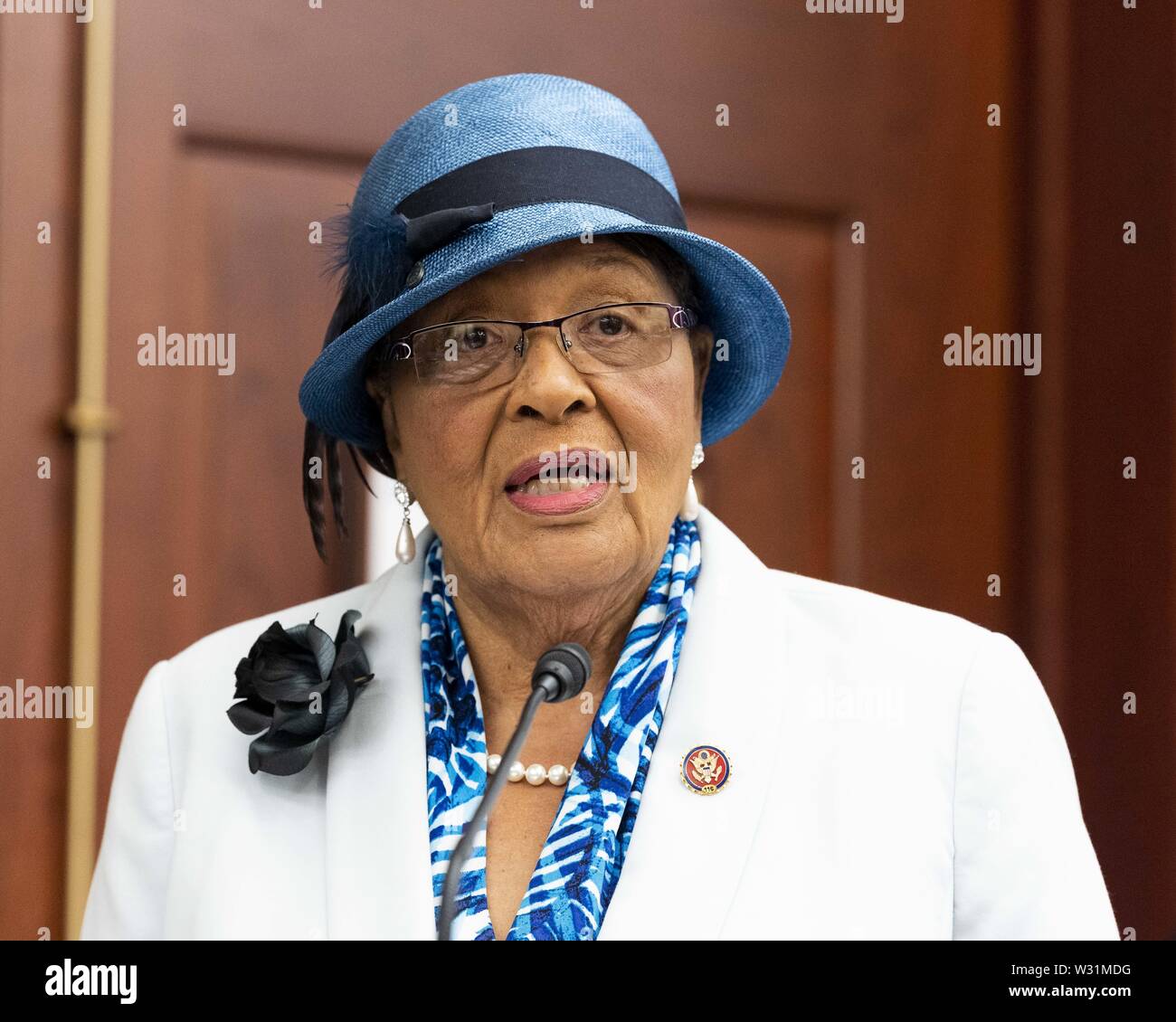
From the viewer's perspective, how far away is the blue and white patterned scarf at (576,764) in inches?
49.3

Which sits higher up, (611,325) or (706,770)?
(611,325)

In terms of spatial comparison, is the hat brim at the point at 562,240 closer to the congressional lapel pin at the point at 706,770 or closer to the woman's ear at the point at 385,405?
the woman's ear at the point at 385,405

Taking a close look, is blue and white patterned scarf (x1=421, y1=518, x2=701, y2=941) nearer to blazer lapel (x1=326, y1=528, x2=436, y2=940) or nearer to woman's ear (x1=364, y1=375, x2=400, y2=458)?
blazer lapel (x1=326, y1=528, x2=436, y2=940)

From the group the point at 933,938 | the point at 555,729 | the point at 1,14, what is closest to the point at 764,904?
the point at 933,938

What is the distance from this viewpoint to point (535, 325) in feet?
4.37

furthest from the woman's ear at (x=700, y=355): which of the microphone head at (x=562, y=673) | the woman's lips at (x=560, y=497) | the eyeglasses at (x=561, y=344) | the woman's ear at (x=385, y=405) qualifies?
the microphone head at (x=562, y=673)

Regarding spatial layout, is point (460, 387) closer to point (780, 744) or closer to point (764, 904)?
point (780, 744)

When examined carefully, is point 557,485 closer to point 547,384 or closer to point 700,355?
point 547,384

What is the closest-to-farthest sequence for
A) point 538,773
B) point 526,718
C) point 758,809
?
point 526,718 → point 758,809 → point 538,773

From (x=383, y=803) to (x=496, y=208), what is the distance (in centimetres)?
61

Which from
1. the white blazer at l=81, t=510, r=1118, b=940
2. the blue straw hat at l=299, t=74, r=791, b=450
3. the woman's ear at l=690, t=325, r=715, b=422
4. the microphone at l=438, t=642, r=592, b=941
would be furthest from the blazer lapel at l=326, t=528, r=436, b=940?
the woman's ear at l=690, t=325, r=715, b=422

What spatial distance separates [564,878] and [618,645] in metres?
0.29

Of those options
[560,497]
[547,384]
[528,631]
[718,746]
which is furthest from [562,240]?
[718,746]

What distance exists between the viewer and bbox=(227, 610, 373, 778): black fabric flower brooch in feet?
4.44
